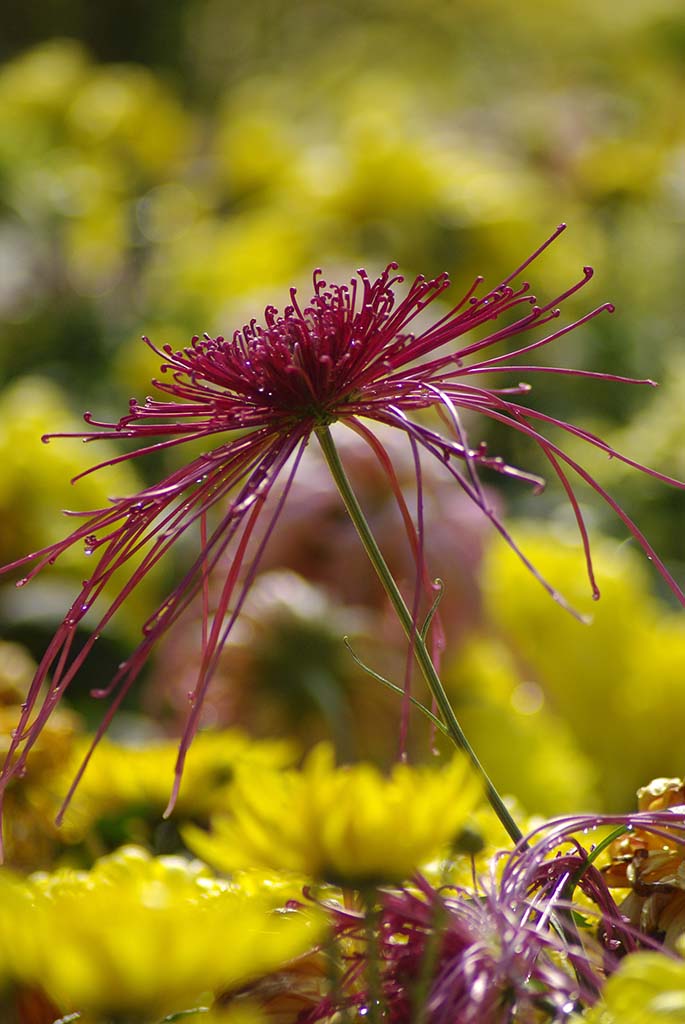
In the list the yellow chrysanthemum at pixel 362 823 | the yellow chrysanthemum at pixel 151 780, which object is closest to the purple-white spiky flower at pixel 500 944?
the yellow chrysanthemum at pixel 362 823

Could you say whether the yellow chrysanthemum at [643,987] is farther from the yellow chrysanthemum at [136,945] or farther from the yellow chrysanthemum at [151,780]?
the yellow chrysanthemum at [151,780]

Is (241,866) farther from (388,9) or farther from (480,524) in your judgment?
(388,9)

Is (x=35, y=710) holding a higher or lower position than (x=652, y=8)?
lower

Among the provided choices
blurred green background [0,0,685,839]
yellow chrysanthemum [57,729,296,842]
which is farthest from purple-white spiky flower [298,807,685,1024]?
blurred green background [0,0,685,839]

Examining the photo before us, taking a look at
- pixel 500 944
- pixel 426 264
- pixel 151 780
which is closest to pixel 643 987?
pixel 500 944

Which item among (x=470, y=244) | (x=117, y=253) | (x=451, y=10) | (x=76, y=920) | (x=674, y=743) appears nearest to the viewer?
(x=76, y=920)

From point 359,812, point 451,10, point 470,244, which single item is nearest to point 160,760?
point 359,812

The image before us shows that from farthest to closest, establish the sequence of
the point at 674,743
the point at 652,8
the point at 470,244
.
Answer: the point at 652,8 < the point at 470,244 < the point at 674,743

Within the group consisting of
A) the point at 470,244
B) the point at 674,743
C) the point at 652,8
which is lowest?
the point at 674,743
